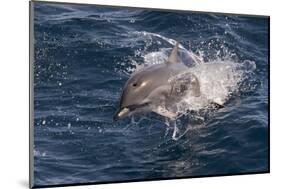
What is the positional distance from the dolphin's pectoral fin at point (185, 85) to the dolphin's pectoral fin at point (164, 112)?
13 centimetres

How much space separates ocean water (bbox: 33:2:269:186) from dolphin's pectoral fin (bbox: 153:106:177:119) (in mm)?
41

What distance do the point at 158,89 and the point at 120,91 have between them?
28cm

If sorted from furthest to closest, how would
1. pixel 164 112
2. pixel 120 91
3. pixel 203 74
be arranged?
1. pixel 203 74
2. pixel 164 112
3. pixel 120 91

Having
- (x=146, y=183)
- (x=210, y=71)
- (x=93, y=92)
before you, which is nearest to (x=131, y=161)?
(x=146, y=183)

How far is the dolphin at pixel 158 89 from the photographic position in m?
4.55

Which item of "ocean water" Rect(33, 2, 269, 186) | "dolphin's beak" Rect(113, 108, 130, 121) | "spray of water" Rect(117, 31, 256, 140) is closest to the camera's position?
A: "ocean water" Rect(33, 2, 269, 186)

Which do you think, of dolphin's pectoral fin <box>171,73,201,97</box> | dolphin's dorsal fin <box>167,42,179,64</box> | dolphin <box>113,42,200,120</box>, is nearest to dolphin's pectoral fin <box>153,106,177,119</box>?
dolphin <box>113,42,200,120</box>

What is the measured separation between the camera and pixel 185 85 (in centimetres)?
473

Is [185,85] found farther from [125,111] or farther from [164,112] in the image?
[125,111]

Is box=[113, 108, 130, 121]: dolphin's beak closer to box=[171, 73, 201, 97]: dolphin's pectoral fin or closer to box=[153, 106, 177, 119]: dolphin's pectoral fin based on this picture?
box=[153, 106, 177, 119]: dolphin's pectoral fin

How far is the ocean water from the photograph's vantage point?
4.38 meters

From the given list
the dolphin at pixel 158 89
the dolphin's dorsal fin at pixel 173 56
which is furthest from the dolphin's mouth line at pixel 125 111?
the dolphin's dorsal fin at pixel 173 56

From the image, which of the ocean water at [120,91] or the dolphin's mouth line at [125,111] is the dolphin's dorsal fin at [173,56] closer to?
the ocean water at [120,91]

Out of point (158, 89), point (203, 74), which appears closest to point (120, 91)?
point (158, 89)
